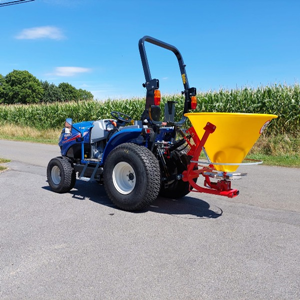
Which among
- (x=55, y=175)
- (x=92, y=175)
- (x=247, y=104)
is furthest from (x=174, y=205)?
(x=247, y=104)

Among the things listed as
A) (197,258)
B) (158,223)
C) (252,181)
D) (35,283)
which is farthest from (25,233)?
(252,181)

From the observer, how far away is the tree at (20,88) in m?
61.7

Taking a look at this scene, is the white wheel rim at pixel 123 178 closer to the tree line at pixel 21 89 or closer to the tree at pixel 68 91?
the tree line at pixel 21 89

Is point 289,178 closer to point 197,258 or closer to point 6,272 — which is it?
point 197,258

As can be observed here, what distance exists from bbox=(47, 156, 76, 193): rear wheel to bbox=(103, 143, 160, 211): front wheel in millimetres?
1089

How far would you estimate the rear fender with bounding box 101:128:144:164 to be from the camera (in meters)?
4.91

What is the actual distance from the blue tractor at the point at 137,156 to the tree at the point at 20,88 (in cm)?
5997

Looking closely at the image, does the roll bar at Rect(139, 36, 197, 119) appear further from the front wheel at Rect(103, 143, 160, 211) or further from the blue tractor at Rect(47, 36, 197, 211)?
the front wheel at Rect(103, 143, 160, 211)

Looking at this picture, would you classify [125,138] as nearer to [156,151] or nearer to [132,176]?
[156,151]

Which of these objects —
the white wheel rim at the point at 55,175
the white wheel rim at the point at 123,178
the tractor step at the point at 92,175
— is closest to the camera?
the white wheel rim at the point at 123,178

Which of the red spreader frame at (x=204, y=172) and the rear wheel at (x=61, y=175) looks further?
the rear wheel at (x=61, y=175)

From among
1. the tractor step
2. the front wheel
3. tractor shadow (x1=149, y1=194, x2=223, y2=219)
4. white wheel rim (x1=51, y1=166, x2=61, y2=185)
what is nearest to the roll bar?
the front wheel

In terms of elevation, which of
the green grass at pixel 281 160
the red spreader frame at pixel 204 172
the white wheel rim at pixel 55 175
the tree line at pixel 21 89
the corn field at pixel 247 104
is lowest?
the green grass at pixel 281 160

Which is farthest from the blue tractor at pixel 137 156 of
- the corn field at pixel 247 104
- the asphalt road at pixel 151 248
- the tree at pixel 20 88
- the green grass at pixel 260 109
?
the tree at pixel 20 88
